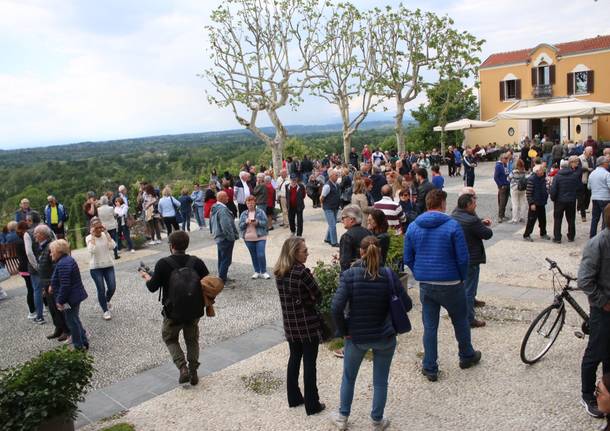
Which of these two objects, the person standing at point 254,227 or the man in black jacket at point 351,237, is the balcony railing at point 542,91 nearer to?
the person standing at point 254,227

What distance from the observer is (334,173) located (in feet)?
37.1

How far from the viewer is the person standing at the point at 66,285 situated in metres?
6.40

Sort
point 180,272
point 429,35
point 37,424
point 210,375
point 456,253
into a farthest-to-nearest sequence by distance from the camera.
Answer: point 429,35 < point 210,375 < point 180,272 < point 456,253 < point 37,424

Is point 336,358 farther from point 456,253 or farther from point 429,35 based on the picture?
point 429,35

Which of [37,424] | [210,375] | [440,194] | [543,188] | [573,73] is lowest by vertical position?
[210,375]

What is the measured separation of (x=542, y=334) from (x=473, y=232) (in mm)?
1239

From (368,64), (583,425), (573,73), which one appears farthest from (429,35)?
(583,425)

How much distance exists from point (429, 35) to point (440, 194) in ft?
81.0

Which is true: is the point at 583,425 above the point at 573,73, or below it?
below

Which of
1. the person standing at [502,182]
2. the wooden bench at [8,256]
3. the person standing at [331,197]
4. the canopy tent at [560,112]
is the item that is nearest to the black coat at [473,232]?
the person standing at [331,197]

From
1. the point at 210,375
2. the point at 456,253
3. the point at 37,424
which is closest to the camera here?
the point at 37,424

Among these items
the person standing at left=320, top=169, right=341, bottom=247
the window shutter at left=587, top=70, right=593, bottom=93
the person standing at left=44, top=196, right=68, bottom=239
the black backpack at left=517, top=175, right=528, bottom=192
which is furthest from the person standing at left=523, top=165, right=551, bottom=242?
the window shutter at left=587, top=70, right=593, bottom=93

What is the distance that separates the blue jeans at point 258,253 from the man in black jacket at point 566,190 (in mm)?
5610

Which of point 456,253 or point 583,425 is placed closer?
point 583,425
